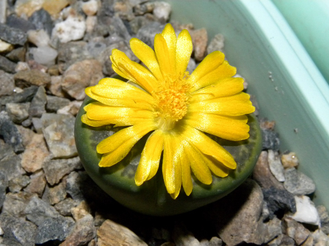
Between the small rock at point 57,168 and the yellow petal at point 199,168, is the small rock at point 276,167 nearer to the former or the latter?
the yellow petal at point 199,168

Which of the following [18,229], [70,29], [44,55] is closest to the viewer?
[18,229]

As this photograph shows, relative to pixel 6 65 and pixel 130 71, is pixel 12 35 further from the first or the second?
pixel 130 71

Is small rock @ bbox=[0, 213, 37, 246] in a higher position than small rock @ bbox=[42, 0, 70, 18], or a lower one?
lower

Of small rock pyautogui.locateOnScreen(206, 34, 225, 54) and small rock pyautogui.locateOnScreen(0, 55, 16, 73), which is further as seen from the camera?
small rock pyautogui.locateOnScreen(206, 34, 225, 54)

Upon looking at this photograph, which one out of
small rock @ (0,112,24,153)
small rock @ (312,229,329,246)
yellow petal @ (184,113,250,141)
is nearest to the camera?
yellow petal @ (184,113,250,141)

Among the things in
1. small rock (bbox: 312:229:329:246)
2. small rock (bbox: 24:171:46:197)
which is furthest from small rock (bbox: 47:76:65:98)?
small rock (bbox: 312:229:329:246)

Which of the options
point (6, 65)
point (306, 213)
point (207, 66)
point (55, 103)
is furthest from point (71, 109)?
point (306, 213)

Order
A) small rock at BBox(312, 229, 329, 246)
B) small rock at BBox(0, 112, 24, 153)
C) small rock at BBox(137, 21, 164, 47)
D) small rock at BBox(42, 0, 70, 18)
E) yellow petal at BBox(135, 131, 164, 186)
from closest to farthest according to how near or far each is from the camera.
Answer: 1. yellow petal at BBox(135, 131, 164, 186)
2. small rock at BBox(0, 112, 24, 153)
3. small rock at BBox(312, 229, 329, 246)
4. small rock at BBox(137, 21, 164, 47)
5. small rock at BBox(42, 0, 70, 18)

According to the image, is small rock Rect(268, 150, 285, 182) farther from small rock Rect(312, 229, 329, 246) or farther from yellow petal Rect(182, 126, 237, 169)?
yellow petal Rect(182, 126, 237, 169)
